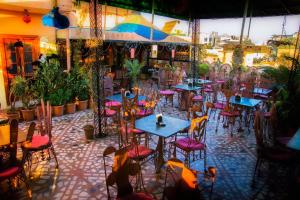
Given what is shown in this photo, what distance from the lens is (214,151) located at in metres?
5.36

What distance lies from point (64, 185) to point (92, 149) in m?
1.41

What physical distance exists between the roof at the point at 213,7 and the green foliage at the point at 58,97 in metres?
3.49

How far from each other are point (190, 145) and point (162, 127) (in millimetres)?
618

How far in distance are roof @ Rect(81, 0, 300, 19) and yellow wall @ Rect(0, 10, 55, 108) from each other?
4.66 meters

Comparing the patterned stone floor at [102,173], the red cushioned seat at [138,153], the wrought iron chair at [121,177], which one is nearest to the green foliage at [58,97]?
the patterned stone floor at [102,173]

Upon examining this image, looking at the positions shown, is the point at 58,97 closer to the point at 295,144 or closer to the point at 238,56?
the point at 295,144

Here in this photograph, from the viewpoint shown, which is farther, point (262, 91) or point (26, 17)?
point (262, 91)

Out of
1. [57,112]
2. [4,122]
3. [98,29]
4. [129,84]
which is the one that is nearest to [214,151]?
[98,29]

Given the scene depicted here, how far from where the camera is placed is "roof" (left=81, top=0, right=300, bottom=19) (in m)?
7.22

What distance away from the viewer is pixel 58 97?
7.50 metres

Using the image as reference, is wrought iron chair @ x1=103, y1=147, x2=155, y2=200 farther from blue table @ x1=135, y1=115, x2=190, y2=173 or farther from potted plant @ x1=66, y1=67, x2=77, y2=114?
potted plant @ x1=66, y1=67, x2=77, y2=114

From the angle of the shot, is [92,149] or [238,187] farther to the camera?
[92,149]

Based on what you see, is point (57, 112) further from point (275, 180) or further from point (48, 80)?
point (275, 180)

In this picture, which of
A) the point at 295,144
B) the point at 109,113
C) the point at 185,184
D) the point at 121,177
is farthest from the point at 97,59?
the point at 295,144
